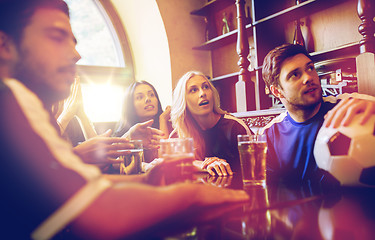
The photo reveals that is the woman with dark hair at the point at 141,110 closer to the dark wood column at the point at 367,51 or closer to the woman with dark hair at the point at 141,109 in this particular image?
the woman with dark hair at the point at 141,109

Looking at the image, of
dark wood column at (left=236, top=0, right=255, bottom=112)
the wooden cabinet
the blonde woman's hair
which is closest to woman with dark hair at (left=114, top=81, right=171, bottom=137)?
the blonde woman's hair

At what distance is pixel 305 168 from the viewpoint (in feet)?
4.58

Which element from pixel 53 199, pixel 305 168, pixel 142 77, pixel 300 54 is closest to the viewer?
pixel 53 199

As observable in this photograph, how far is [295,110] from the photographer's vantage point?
1.51m

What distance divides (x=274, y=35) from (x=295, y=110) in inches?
71.7

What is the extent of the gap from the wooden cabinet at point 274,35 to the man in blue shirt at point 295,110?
1.05 m

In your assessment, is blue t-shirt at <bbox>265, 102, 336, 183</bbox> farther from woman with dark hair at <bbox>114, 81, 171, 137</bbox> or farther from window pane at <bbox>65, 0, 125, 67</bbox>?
window pane at <bbox>65, 0, 125, 67</bbox>

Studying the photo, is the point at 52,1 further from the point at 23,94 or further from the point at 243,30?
the point at 243,30

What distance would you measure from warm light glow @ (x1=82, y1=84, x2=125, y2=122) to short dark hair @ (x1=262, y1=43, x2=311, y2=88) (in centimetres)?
261

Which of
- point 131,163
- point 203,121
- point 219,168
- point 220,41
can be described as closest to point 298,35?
point 220,41

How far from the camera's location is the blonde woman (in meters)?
2.05

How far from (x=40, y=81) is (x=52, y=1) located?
0.13 meters

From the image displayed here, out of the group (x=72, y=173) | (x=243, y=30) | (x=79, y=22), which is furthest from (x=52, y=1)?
(x=79, y=22)

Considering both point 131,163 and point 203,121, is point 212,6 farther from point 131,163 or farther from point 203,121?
point 131,163
